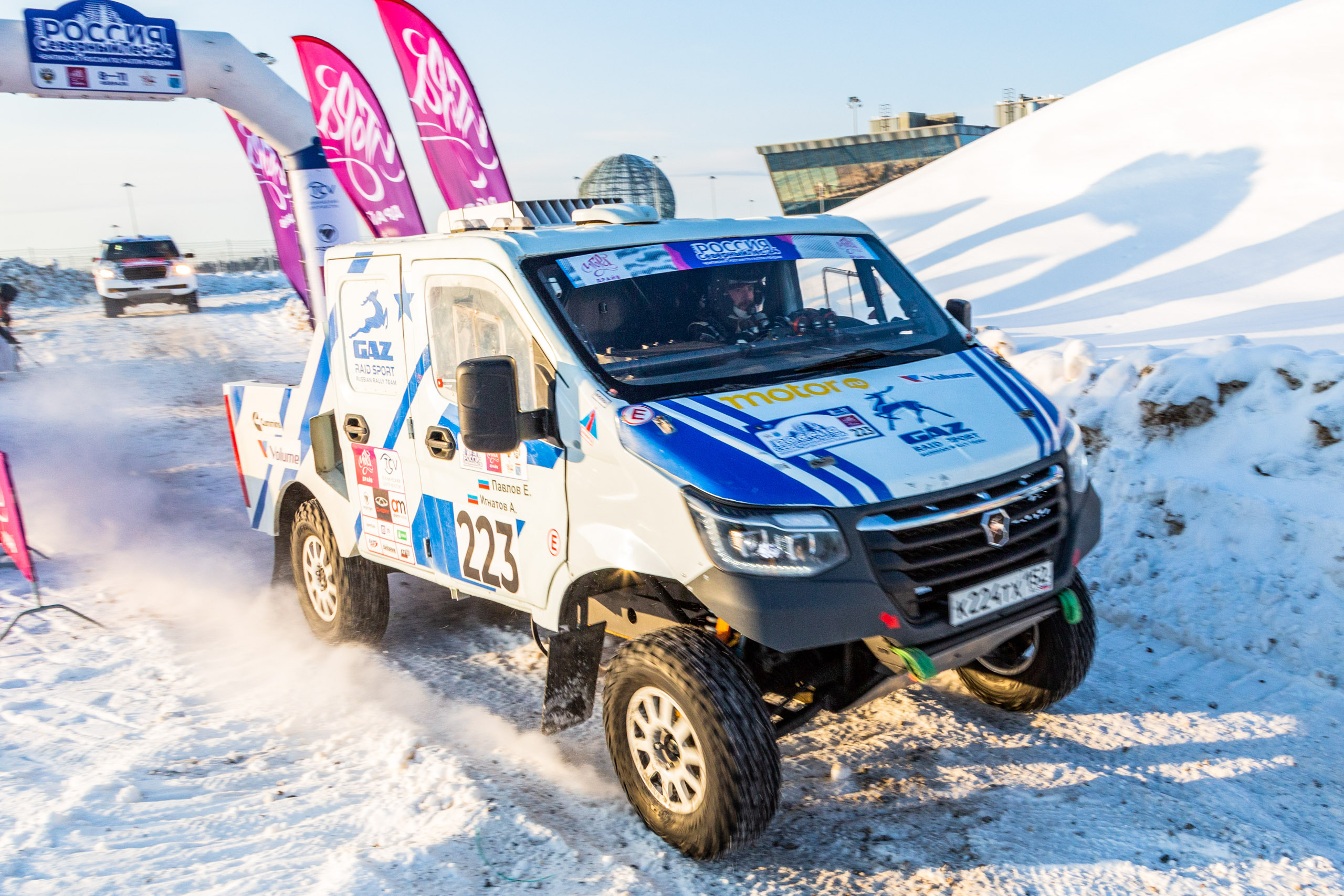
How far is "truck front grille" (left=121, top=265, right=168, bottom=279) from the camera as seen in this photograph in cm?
2495

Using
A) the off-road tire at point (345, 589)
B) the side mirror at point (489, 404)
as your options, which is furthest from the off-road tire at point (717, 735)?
the off-road tire at point (345, 589)

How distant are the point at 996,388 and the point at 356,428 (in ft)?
10.3

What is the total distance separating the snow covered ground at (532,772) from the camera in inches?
146

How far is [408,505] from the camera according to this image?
16.8 ft

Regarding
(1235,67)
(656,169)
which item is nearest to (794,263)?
(656,169)

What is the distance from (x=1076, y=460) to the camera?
4.14 metres

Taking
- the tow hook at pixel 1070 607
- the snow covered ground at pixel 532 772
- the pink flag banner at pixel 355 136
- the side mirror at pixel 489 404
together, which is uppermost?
the pink flag banner at pixel 355 136

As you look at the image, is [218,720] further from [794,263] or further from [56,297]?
[56,297]

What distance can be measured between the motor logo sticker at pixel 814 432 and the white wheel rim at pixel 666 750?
96 centimetres

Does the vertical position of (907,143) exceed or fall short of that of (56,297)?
it exceeds it

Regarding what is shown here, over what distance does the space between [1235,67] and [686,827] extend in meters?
28.6

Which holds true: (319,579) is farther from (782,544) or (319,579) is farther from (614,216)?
(782,544)

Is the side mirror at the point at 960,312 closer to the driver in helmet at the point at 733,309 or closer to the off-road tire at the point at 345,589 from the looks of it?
the driver in helmet at the point at 733,309

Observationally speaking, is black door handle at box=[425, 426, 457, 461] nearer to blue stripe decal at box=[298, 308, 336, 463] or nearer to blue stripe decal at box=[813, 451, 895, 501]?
blue stripe decal at box=[298, 308, 336, 463]
